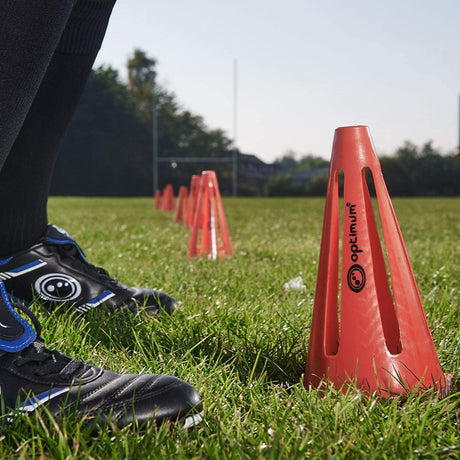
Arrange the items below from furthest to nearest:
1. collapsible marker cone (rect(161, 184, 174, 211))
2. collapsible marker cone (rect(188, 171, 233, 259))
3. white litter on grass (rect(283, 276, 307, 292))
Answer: collapsible marker cone (rect(161, 184, 174, 211)) < collapsible marker cone (rect(188, 171, 233, 259)) < white litter on grass (rect(283, 276, 307, 292))

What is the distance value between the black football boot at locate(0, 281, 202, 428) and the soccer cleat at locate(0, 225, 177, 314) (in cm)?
61

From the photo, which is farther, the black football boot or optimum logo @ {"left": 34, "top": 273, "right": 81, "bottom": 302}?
optimum logo @ {"left": 34, "top": 273, "right": 81, "bottom": 302}

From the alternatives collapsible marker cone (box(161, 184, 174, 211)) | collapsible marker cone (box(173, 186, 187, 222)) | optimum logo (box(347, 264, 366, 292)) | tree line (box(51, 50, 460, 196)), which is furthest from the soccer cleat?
tree line (box(51, 50, 460, 196))

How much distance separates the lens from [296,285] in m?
2.42

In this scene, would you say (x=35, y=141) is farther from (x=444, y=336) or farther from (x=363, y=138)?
(x=444, y=336)

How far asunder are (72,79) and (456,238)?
4739mm

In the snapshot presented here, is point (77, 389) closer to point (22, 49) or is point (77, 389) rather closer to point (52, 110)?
point (22, 49)

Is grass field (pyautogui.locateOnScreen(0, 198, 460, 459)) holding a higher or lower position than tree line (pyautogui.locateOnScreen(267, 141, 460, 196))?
lower

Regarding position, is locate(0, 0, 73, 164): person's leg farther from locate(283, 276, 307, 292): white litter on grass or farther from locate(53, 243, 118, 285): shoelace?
locate(283, 276, 307, 292): white litter on grass

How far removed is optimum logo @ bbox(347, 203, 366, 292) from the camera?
3.96 ft

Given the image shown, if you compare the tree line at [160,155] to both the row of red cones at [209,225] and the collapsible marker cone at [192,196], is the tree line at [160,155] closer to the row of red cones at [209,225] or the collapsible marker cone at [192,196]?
the collapsible marker cone at [192,196]

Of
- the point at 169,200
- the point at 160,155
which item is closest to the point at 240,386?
the point at 169,200

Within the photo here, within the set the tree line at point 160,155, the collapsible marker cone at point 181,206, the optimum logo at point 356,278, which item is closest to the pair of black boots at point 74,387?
the optimum logo at point 356,278

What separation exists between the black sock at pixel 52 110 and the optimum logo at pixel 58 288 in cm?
21
